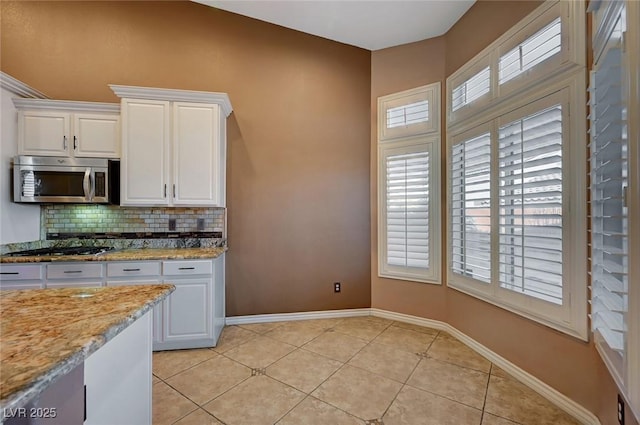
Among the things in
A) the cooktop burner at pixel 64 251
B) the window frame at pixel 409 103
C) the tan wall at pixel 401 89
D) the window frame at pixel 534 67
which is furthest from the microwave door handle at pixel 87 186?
the window frame at pixel 534 67

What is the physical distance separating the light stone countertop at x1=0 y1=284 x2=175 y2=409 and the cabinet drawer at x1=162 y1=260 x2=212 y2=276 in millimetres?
1375

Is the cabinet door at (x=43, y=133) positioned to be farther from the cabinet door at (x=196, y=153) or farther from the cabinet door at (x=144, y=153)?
the cabinet door at (x=196, y=153)

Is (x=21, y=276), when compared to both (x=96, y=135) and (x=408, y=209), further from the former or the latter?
(x=408, y=209)

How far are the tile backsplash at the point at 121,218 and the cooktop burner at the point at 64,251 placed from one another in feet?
0.68

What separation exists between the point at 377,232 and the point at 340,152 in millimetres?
1100

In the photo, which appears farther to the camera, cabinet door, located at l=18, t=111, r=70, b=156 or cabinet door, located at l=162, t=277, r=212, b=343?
cabinet door, located at l=18, t=111, r=70, b=156

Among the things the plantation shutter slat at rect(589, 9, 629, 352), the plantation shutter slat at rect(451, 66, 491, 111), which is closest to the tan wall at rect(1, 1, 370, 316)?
the plantation shutter slat at rect(451, 66, 491, 111)

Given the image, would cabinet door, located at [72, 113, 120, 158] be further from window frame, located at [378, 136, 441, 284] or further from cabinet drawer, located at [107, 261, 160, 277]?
window frame, located at [378, 136, 441, 284]

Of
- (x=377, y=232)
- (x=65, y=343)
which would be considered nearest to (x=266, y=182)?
(x=377, y=232)

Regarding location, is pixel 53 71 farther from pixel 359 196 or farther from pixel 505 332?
pixel 505 332

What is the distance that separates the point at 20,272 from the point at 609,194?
165 inches

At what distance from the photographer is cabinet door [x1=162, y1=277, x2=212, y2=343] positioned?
2.55 metres

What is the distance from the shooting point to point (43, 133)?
272cm

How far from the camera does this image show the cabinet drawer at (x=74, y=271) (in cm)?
240
